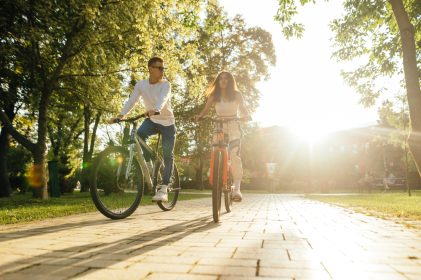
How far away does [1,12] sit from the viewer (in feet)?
28.9

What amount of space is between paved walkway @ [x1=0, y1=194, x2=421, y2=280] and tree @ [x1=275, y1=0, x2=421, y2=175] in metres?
3.58

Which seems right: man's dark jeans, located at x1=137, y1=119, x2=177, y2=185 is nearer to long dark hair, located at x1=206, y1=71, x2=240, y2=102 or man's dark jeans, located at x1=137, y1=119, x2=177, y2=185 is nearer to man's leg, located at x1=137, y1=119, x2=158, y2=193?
man's leg, located at x1=137, y1=119, x2=158, y2=193

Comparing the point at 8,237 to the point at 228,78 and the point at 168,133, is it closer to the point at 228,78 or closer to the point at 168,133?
the point at 168,133

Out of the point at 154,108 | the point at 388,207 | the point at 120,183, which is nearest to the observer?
the point at 120,183

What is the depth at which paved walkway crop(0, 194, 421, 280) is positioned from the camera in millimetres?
2105

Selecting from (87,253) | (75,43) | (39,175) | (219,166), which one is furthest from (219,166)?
(39,175)

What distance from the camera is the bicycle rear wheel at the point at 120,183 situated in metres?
4.65

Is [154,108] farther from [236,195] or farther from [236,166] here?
[236,195]

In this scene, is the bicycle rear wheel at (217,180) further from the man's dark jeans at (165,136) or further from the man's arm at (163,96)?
the man's arm at (163,96)

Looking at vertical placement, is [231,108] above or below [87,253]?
above

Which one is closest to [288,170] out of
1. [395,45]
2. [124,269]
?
[395,45]

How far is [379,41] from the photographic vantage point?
11.2 m

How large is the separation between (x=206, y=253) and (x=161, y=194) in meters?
2.55

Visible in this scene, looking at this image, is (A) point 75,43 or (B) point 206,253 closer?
(B) point 206,253
